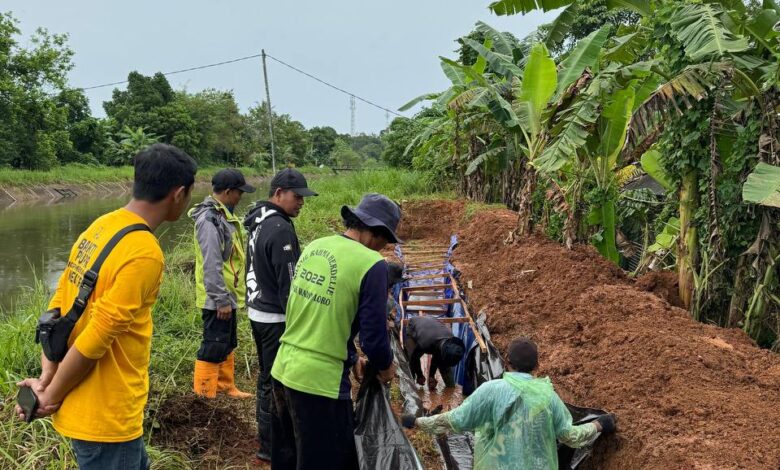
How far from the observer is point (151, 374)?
4453 millimetres

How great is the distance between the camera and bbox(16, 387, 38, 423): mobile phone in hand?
78.7 inches

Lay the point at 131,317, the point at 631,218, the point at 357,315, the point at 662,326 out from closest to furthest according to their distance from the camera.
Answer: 1. the point at 131,317
2. the point at 357,315
3. the point at 662,326
4. the point at 631,218

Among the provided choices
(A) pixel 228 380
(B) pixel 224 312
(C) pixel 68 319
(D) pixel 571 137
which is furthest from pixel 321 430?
(D) pixel 571 137

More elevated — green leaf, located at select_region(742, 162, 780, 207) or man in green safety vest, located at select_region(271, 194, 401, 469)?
green leaf, located at select_region(742, 162, 780, 207)

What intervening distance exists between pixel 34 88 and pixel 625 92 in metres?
30.0

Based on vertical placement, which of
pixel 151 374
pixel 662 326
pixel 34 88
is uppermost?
pixel 34 88

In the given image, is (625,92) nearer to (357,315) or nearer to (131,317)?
(357,315)

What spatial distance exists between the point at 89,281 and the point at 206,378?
2.60 meters

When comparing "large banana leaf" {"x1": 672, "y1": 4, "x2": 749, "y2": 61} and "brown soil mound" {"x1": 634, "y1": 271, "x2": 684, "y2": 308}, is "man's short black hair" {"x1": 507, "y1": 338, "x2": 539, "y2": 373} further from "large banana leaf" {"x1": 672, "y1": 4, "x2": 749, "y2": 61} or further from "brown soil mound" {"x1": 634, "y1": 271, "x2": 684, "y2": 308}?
"brown soil mound" {"x1": 634, "y1": 271, "x2": 684, "y2": 308}

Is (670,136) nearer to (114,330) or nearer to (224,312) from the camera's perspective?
(224,312)

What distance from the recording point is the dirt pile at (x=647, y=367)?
2799mm

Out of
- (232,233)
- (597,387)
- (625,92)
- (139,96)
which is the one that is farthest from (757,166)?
(139,96)

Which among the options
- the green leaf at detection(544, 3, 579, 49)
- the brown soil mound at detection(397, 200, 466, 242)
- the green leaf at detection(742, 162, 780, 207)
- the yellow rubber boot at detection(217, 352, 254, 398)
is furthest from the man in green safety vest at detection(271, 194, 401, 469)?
the brown soil mound at detection(397, 200, 466, 242)

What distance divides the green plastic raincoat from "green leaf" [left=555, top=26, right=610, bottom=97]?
17.1 ft
